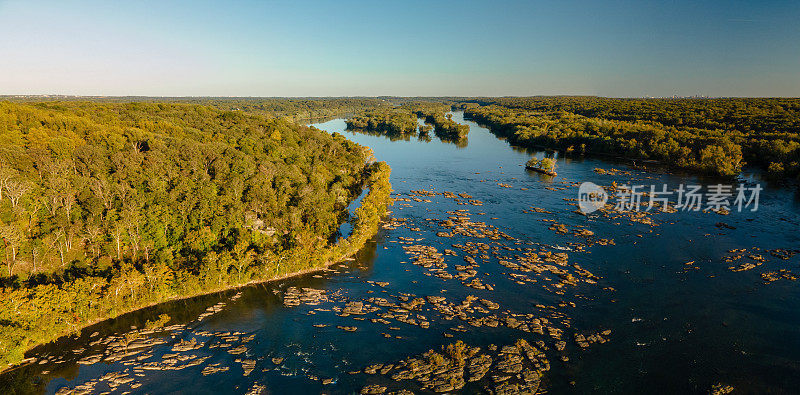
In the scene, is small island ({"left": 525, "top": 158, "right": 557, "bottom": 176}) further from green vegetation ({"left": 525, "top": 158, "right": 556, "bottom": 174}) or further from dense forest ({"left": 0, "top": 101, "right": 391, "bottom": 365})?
dense forest ({"left": 0, "top": 101, "right": 391, "bottom": 365})

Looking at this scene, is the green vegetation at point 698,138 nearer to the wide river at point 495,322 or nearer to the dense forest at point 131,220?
the wide river at point 495,322

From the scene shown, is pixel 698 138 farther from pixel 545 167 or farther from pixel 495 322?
pixel 495 322

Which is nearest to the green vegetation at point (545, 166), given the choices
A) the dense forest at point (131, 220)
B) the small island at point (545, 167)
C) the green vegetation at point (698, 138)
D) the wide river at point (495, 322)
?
the small island at point (545, 167)

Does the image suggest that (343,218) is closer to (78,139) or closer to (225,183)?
Result: (225,183)

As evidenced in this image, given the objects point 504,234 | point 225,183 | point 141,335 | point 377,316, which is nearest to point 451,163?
point 504,234

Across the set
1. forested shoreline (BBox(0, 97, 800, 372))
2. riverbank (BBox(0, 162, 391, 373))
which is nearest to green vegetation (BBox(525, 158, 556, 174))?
forested shoreline (BBox(0, 97, 800, 372))

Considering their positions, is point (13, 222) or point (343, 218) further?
point (343, 218)

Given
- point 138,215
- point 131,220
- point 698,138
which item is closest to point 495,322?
point 131,220
